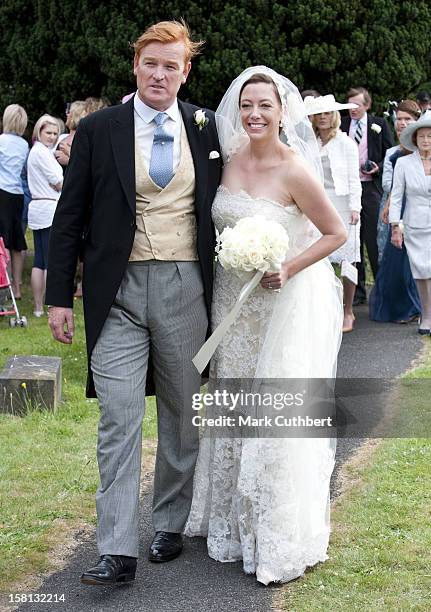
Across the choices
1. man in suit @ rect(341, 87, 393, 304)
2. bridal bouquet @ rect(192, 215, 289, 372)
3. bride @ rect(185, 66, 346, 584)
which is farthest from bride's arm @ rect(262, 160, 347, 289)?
man in suit @ rect(341, 87, 393, 304)

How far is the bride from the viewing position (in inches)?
199

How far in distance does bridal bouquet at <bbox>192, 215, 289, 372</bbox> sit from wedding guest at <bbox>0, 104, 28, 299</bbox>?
7849 mm

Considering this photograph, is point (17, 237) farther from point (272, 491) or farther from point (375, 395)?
point (272, 491)

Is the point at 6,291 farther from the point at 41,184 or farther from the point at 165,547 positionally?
the point at 165,547

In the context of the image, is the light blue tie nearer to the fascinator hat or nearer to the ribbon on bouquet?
the fascinator hat

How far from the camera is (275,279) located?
502 centimetres

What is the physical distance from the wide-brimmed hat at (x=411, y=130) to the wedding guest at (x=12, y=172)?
4.43 meters

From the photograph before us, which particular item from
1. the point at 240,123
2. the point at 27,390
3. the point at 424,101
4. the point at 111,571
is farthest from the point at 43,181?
the point at 111,571

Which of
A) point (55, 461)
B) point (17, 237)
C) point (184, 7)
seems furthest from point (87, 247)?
point (184, 7)

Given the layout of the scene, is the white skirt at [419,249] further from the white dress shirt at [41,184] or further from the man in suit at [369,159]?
the white dress shirt at [41,184]

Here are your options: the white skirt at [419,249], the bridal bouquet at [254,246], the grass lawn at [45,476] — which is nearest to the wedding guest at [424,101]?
the white skirt at [419,249]

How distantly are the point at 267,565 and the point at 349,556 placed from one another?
0.47 m

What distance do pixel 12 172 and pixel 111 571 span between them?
8.45m

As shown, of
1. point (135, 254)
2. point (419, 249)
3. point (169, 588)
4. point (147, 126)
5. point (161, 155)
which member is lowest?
point (169, 588)
